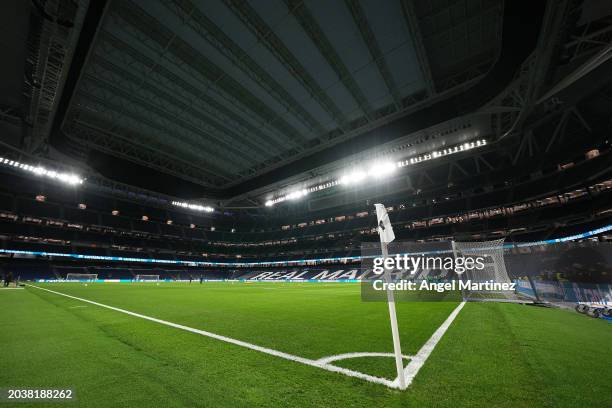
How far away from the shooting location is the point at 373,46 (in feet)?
55.6

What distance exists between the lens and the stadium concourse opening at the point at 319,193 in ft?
9.52

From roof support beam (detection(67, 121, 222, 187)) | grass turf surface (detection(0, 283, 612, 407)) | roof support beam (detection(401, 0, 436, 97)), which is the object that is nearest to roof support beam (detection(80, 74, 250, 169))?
roof support beam (detection(67, 121, 222, 187))

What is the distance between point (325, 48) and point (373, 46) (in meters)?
3.34

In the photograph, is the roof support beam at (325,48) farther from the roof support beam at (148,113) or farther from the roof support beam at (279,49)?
the roof support beam at (148,113)

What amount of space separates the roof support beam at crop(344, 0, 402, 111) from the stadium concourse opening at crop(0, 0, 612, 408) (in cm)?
21

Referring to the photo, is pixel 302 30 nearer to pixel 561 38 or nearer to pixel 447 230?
pixel 561 38

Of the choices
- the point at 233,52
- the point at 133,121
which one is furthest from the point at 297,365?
the point at 133,121

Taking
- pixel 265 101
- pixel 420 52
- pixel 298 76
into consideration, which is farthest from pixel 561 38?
pixel 265 101

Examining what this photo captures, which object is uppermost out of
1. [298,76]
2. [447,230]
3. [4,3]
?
[298,76]

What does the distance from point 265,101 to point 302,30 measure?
7379mm

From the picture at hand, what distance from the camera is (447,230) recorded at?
39.2 metres

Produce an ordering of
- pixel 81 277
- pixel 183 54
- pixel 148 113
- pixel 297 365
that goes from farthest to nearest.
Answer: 1. pixel 81 277
2. pixel 148 113
3. pixel 183 54
4. pixel 297 365

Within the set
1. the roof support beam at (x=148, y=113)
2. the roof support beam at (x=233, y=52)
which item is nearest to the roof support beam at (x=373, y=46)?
the roof support beam at (x=233, y=52)

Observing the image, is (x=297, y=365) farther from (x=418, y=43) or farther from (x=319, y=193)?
(x=319, y=193)
